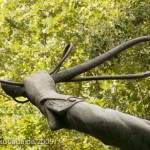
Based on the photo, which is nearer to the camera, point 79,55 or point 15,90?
point 15,90

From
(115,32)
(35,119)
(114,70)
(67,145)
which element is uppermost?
(115,32)

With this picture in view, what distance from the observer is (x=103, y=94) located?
17.1 ft

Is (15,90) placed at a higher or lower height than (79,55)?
higher

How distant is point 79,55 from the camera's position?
576 centimetres

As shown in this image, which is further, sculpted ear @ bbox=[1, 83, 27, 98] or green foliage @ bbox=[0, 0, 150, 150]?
green foliage @ bbox=[0, 0, 150, 150]

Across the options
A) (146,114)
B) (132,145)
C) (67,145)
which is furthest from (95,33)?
(132,145)

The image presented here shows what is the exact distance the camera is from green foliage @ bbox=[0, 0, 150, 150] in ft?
16.6

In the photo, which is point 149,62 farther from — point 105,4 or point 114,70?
point 105,4

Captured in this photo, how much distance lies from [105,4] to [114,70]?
118 cm

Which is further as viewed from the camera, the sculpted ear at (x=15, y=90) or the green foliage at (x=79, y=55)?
the green foliage at (x=79, y=55)

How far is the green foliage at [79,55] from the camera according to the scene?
506cm

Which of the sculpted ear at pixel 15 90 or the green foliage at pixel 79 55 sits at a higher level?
the sculpted ear at pixel 15 90

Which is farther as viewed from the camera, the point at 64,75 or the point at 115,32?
the point at 115,32

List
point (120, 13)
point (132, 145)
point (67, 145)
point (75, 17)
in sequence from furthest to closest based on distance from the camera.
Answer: point (75, 17) < point (67, 145) < point (120, 13) < point (132, 145)
